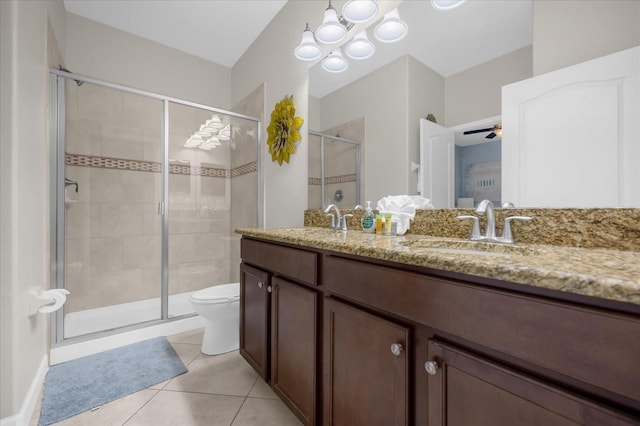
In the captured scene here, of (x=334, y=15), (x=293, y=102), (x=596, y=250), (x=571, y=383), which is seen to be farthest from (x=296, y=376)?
(x=334, y=15)

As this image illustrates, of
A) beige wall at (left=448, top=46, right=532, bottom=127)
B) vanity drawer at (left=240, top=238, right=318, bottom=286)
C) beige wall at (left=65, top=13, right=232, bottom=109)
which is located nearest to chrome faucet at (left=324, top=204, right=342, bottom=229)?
vanity drawer at (left=240, top=238, right=318, bottom=286)

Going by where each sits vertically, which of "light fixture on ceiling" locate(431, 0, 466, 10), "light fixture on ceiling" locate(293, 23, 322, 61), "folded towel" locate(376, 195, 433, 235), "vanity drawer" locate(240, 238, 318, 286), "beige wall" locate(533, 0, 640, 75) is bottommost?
"vanity drawer" locate(240, 238, 318, 286)

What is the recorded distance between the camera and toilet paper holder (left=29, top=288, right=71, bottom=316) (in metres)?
1.39

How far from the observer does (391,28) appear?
146cm

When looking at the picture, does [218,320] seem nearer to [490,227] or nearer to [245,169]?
[245,169]

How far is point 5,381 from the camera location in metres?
1.17

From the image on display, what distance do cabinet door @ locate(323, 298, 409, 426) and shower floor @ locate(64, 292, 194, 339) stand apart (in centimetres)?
189

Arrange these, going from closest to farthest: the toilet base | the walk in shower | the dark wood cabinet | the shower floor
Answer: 1. the dark wood cabinet
2. the toilet base
3. the shower floor
4. the walk in shower

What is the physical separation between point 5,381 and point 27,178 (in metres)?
0.89

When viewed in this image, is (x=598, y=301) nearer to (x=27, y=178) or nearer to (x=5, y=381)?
(x=5, y=381)

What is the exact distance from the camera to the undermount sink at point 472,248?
34.6 inches

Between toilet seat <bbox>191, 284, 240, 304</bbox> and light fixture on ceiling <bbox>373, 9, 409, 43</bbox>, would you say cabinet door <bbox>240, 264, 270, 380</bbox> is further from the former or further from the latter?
light fixture on ceiling <bbox>373, 9, 409, 43</bbox>

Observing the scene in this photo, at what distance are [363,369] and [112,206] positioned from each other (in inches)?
104

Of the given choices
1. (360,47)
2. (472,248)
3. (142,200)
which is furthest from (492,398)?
(142,200)
